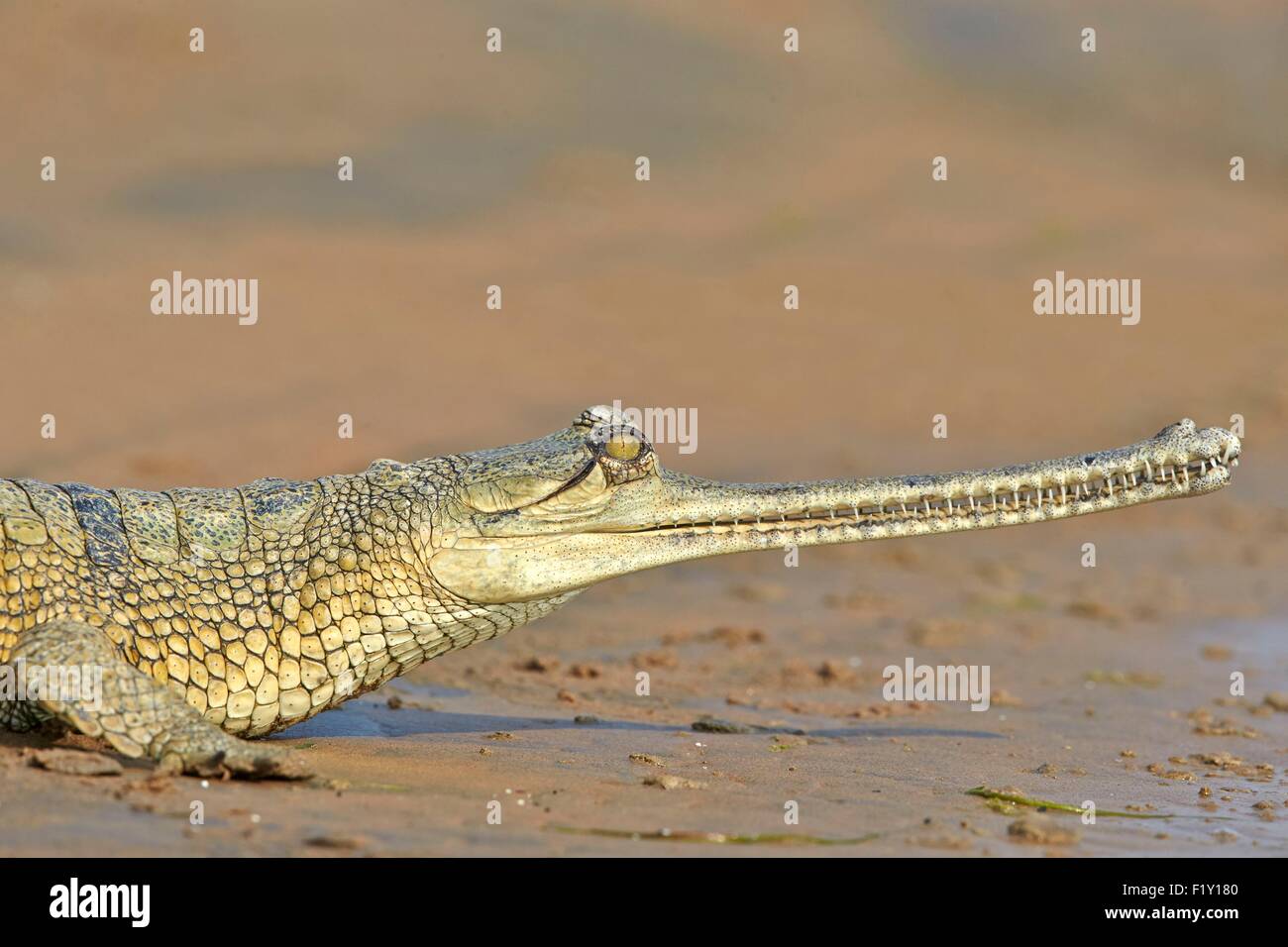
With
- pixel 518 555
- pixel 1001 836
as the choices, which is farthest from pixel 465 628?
pixel 1001 836

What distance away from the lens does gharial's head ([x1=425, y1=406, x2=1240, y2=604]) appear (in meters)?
5.88

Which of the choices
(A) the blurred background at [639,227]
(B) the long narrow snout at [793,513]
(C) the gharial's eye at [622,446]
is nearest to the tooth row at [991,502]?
(B) the long narrow snout at [793,513]

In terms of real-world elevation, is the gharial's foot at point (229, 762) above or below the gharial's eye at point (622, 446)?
below

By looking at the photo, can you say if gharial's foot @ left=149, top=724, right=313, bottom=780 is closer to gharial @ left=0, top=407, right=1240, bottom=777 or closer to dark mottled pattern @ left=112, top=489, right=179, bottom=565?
gharial @ left=0, top=407, right=1240, bottom=777

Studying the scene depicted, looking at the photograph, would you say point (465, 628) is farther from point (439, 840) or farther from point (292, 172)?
point (292, 172)

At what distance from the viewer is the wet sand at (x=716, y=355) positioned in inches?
228

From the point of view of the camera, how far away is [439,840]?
4457mm

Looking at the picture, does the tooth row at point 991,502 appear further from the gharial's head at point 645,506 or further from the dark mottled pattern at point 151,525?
the dark mottled pattern at point 151,525

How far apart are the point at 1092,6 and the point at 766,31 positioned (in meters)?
6.62

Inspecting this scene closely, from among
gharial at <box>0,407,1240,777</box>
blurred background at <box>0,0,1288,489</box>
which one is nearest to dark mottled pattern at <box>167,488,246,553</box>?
gharial at <box>0,407,1240,777</box>

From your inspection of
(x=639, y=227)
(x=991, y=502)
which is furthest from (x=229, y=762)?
(x=639, y=227)

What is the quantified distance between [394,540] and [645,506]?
40.3 inches

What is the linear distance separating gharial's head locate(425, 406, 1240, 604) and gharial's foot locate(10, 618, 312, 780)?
1091 millimetres

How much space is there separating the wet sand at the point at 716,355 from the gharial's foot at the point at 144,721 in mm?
143
